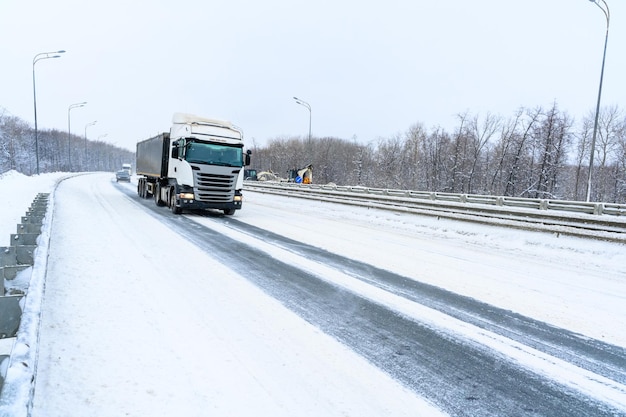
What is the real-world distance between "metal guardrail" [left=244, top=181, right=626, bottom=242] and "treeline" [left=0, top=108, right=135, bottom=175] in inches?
2225

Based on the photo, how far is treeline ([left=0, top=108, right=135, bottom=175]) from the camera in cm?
9588

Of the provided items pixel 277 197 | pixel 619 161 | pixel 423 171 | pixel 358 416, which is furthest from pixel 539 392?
pixel 423 171

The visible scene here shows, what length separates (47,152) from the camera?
13238 cm

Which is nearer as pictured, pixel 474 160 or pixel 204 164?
pixel 204 164

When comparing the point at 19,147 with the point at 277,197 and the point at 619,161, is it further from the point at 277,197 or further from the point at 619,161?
the point at 619,161

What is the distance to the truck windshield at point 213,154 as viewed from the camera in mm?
14766

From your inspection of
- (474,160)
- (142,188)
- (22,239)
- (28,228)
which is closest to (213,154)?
(28,228)

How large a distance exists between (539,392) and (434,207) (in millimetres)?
13626

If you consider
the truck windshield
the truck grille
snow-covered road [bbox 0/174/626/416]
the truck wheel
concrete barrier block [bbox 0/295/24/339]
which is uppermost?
the truck windshield

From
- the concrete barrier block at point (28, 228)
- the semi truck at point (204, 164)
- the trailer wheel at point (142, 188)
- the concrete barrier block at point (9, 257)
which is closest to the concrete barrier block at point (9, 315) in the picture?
the concrete barrier block at point (9, 257)

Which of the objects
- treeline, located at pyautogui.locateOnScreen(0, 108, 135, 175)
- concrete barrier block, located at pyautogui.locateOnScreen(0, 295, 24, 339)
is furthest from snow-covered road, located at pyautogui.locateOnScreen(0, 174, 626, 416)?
treeline, located at pyautogui.locateOnScreen(0, 108, 135, 175)

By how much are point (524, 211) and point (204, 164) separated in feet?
37.5

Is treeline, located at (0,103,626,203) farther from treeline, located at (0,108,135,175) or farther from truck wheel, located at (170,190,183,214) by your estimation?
truck wheel, located at (170,190,183,214)

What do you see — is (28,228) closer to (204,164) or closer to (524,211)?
(204,164)
